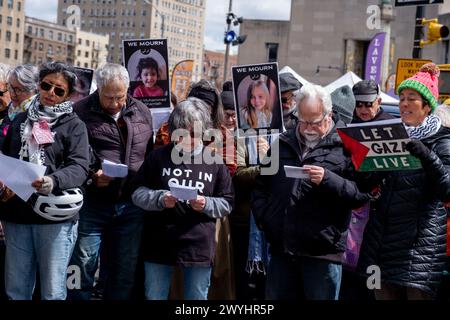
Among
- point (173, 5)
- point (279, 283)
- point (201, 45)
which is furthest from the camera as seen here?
point (201, 45)

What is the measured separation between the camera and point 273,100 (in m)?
5.22

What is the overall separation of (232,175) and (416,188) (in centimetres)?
147

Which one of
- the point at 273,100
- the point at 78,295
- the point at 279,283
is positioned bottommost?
the point at 78,295

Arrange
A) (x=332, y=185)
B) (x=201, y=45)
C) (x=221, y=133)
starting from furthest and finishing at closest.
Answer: (x=201, y=45) < (x=221, y=133) < (x=332, y=185)

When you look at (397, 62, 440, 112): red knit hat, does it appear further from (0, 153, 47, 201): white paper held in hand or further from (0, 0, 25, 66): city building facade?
(0, 0, 25, 66): city building facade

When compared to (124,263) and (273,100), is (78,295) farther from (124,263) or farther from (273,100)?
(273,100)

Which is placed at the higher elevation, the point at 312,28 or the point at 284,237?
the point at 312,28

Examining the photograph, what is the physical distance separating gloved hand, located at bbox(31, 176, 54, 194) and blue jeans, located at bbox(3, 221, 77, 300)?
304mm

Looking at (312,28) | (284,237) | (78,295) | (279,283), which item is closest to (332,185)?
(284,237)

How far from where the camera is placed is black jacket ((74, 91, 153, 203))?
505cm

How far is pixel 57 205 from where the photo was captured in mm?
4348

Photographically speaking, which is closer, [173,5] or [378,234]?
[378,234]

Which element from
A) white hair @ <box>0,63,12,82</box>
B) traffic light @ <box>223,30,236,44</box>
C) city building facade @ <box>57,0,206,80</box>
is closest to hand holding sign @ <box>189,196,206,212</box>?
white hair @ <box>0,63,12,82</box>

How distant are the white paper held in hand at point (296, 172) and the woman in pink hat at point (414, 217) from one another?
0.56 metres
